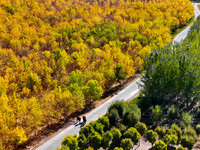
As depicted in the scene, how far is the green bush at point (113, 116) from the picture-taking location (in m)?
38.3

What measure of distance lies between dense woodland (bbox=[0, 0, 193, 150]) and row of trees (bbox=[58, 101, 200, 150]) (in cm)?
899

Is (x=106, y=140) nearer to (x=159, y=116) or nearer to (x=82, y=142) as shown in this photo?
(x=82, y=142)

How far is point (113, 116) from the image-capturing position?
126 feet

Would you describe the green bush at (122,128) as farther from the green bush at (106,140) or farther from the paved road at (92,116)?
the paved road at (92,116)

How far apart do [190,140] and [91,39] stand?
47.7 meters

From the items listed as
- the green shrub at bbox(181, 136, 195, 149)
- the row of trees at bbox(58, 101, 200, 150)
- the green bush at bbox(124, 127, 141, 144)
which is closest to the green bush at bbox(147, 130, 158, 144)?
the row of trees at bbox(58, 101, 200, 150)

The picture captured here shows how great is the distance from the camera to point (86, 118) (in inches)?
1780

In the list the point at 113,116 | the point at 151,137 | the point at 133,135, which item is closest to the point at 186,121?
the point at 151,137

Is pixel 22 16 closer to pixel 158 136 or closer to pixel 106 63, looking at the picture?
pixel 106 63

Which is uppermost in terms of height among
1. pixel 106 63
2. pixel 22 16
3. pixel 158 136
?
pixel 22 16

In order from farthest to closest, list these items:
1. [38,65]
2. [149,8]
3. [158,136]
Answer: [149,8], [38,65], [158,136]

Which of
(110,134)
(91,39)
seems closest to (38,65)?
(91,39)

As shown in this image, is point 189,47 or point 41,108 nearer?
point 41,108

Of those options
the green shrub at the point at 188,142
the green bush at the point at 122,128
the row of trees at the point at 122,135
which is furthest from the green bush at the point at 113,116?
→ the green shrub at the point at 188,142
